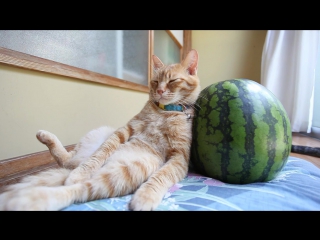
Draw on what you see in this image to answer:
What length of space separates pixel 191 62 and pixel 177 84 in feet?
0.67

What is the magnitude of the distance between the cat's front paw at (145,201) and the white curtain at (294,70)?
2.36 m

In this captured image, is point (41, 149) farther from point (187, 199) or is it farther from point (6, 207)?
point (187, 199)

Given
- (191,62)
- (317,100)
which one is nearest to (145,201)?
(191,62)

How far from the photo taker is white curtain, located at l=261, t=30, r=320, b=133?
2193 mm

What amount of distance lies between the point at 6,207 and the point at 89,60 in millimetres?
1373

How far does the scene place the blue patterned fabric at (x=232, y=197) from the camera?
2.12 feet

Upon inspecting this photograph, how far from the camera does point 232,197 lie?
714mm

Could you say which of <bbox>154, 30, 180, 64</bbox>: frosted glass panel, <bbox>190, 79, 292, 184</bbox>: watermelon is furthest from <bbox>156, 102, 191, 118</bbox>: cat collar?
<bbox>154, 30, 180, 64</bbox>: frosted glass panel

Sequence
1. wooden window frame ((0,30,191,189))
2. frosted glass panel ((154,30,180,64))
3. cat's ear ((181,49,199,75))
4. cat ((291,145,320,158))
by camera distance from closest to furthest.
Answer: wooden window frame ((0,30,191,189))
cat's ear ((181,49,199,75))
cat ((291,145,320,158))
frosted glass panel ((154,30,180,64))

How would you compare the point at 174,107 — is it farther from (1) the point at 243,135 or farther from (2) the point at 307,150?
(2) the point at 307,150

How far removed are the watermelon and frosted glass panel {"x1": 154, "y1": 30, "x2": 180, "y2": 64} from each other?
2.28 meters

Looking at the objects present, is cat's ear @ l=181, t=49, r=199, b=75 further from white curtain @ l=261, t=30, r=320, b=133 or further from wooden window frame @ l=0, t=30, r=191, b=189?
white curtain @ l=261, t=30, r=320, b=133

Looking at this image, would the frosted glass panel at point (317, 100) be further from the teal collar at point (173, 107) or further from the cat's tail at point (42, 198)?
the cat's tail at point (42, 198)

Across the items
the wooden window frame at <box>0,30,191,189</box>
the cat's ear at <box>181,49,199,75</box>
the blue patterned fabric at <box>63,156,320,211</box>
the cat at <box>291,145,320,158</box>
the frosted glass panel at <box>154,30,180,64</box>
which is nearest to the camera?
the blue patterned fabric at <box>63,156,320,211</box>
